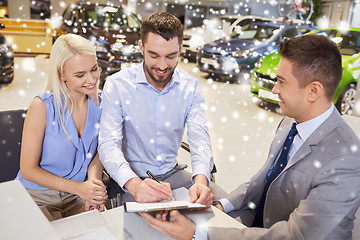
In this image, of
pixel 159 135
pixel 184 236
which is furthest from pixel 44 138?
pixel 184 236

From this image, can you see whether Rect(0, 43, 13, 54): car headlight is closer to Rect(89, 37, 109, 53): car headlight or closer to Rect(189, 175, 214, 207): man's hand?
Rect(89, 37, 109, 53): car headlight

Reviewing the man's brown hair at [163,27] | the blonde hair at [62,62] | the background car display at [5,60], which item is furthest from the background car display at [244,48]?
the blonde hair at [62,62]

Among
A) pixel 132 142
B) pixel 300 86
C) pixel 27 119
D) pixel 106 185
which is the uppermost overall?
pixel 300 86

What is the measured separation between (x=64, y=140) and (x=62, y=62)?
0.35 m

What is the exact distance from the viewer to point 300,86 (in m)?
1.25

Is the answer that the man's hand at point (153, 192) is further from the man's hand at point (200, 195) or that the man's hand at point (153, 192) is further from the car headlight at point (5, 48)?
the car headlight at point (5, 48)

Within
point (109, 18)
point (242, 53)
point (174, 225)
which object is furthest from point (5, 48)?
point (174, 225)

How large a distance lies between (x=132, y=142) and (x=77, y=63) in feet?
1.66

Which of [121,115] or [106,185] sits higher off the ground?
[121,115]

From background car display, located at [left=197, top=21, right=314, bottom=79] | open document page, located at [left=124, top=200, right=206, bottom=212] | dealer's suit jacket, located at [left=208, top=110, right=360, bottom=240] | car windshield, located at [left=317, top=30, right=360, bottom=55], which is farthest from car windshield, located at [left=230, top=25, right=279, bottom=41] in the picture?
open document page, located at [left=124, top=200, right=206, bottom=212]

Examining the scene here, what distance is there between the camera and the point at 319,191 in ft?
3.54

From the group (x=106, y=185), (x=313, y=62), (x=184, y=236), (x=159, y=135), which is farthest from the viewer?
(x=159, y=135)

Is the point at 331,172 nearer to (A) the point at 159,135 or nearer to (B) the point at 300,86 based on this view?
(B) the point at 300,86

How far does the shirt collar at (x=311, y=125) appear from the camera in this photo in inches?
49.6
